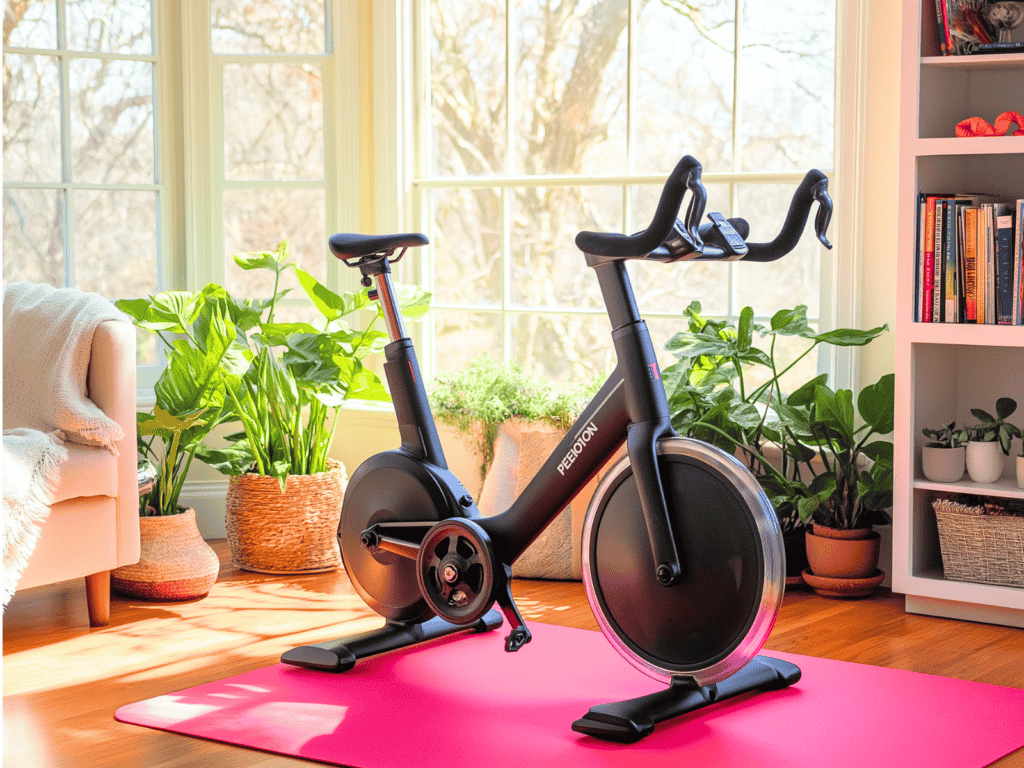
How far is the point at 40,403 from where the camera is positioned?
3047 mm

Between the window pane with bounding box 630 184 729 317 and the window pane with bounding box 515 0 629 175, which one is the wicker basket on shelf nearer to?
the window pane with bounding box 630 184 729 317

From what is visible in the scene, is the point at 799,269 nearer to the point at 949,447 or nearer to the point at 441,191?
the point at 949,447

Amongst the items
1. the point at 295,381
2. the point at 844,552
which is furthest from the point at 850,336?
the point at 295,381

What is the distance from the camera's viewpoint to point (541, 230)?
4.02 m

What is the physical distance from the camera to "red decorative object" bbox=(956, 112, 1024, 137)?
2969mm

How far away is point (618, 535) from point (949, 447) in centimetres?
131

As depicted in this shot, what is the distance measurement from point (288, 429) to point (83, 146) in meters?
1.32

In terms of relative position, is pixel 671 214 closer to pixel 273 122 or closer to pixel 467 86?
pixel 467 86

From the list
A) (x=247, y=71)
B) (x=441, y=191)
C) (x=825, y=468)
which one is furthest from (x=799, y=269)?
(x=247, y=71)

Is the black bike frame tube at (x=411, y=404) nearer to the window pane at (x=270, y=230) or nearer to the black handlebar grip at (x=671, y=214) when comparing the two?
the black handlebar grip at (x=671, y=214)

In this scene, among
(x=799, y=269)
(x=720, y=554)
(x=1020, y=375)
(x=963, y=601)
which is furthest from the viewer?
(x=799, y=269)

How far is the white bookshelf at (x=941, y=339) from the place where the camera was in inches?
118

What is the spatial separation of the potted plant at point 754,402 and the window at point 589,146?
30 centimetres

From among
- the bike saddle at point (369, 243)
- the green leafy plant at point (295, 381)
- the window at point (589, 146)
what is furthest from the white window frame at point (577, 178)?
the bike saddle at point (369, 243)
